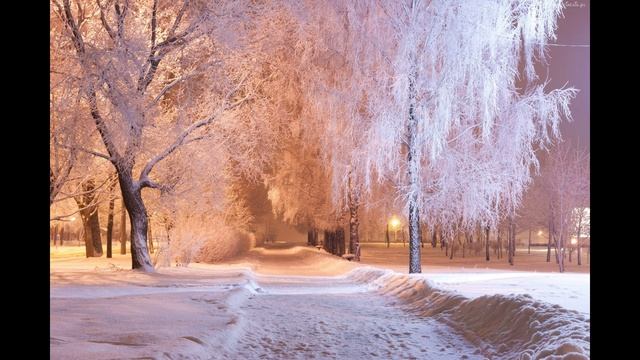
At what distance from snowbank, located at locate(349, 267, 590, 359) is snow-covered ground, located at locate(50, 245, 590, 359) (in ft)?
0.06

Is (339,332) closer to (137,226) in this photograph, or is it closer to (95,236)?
(137,226)

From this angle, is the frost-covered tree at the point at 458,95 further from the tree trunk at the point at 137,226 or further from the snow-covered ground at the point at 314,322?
the tree trunk at the point at 137,226

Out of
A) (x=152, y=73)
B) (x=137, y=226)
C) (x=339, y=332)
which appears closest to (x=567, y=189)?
(x=137, y=226)

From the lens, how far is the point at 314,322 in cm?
963

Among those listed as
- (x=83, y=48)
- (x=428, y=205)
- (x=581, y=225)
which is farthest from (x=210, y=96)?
(x=581, y=225)

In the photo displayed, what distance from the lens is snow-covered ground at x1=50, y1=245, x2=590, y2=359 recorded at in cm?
674

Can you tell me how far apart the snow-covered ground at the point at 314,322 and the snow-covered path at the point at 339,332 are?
0.05 ft

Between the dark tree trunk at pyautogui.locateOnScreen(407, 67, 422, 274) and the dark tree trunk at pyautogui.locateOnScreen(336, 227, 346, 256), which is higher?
the dark tree trunk at pyautogui.locateOnScreen(407, 67, 422, 274)

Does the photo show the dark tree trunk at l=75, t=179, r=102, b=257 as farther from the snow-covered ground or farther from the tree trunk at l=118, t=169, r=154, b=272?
the snow-covered ground

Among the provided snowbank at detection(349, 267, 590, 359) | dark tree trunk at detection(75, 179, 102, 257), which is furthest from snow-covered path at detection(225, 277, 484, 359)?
dark tree trunk at detection(75, 179, 102, 257)

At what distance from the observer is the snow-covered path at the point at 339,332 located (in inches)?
292

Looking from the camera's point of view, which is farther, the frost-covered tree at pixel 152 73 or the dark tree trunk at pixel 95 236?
the dark tree trunk at pixel 95 236

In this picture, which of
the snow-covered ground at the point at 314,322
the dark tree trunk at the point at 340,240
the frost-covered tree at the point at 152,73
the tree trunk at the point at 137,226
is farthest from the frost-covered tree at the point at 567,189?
the tree trunk at the point at 137,226

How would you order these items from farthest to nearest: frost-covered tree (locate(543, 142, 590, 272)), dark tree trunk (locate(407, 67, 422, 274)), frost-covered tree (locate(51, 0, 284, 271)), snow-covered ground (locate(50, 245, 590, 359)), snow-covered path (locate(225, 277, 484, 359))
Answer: frost-covered tree (locate(543, 142, 590, 272))
dark tree trunk (locate(407, 67, 422, 274))
frost-covered tree (locate(51, 0, 284, 271))
snow-covered path (locate(225, 277, 484, 359))
snow-covered ground (locate(50, 245, 590, 359))
